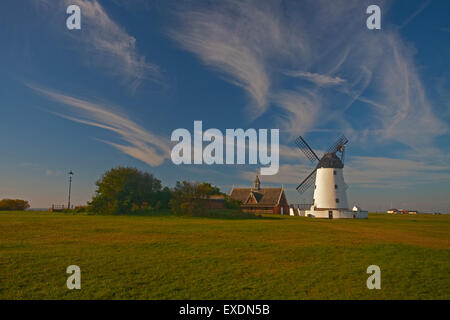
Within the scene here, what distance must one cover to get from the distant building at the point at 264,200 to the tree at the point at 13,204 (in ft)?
160

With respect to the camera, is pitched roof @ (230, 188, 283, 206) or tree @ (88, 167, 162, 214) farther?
pitched roof @ (230, 188, 283, 206)

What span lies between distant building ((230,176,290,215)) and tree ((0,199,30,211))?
48722 millimetres

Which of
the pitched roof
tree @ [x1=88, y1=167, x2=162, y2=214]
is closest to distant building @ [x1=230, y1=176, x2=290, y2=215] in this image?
the pitched roof

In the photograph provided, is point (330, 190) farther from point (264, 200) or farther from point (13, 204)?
point (13, 204)

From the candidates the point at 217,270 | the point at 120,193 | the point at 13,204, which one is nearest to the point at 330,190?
the point at 120,193

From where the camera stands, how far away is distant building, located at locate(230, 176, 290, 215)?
66750 millimetres

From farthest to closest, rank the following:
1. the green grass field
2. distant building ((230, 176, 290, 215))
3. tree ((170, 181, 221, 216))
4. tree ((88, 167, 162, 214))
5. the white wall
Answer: distant building ((230, 176, 290, 215)), the white wall, tree ((88, 167, 162, 214)), tree ((170, 181, 221, 216)), the green grass field

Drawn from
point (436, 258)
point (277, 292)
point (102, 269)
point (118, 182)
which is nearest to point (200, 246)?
point (102, 269)

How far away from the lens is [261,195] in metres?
69.5

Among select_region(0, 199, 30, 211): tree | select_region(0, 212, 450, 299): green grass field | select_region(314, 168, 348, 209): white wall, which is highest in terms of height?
select_region(314, 168, 348, 209): white wall

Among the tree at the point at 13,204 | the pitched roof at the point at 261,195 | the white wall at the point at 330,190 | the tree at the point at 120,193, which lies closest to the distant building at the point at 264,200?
the pitched roof at the point at 261,195

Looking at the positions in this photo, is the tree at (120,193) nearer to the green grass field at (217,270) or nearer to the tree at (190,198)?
the tree at (190,198)

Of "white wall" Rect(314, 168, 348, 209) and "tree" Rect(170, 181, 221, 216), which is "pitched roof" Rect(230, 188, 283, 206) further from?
"tree" Rect(170, 181, 221, 216)
